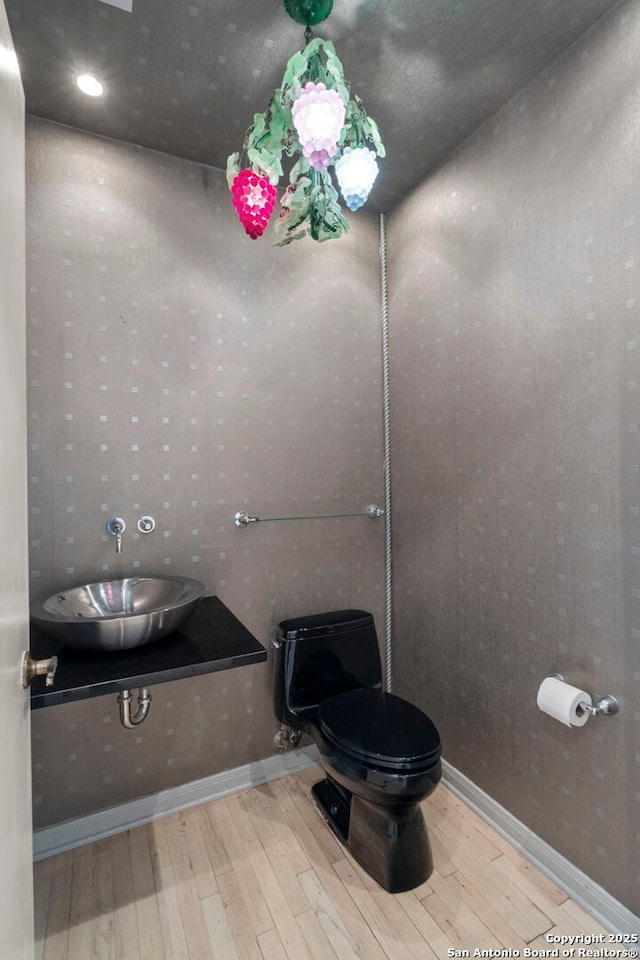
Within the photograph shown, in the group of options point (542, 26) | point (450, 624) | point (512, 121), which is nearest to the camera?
point (542, 26)

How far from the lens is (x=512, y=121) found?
60.3 inches

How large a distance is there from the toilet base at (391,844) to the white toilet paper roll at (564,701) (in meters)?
0.50

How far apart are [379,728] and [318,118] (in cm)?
171

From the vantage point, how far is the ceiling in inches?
47.7

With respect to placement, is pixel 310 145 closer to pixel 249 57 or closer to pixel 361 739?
pixel 249 57

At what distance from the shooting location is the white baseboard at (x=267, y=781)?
51.9 inches

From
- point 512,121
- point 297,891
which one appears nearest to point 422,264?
point 512,121

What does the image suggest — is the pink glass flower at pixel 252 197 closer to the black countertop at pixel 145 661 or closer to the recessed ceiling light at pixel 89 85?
the recessed ceiling light at pixel 89 85

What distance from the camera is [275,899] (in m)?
1.40

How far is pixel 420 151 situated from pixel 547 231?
66 centimetres

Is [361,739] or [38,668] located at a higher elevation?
[38,668]

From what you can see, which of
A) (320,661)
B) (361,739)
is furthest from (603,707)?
(320,661)

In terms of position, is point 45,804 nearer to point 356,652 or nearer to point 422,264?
point 356,652

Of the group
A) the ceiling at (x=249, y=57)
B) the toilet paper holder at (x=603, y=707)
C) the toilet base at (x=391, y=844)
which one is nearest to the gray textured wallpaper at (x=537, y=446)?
the toilet paper holder at (x=603, y=707)
